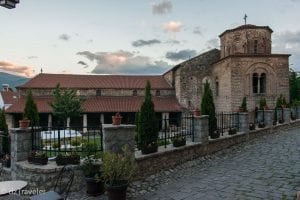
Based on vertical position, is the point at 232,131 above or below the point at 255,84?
below

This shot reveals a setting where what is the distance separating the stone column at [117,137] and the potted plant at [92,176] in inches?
20.0

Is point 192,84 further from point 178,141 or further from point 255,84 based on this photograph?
point 178,141

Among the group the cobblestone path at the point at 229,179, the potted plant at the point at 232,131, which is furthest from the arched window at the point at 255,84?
the cobblestone path at the point at 229,179

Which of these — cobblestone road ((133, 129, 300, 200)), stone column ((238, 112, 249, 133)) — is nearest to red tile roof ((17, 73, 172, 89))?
stone column ((238, 112, 249, 133))

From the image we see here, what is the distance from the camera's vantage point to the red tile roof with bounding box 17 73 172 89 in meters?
34.3

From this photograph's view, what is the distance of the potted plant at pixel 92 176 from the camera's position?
715 cm

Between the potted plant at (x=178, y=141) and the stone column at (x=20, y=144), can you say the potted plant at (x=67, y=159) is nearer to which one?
the stone column at (x=20, y=144)

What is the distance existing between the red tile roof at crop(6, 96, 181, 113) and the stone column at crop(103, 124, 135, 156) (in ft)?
79.2

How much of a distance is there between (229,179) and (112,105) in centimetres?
2597

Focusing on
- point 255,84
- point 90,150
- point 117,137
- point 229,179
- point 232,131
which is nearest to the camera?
point 90,150

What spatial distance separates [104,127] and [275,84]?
24617 millimetres

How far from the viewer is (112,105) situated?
3312 centimetres

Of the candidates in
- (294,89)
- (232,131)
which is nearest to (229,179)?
(232,131)

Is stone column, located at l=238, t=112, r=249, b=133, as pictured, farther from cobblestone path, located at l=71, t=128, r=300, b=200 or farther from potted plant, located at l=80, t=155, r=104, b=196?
potted plant, located at l=80, t=155, r=104, b=196
